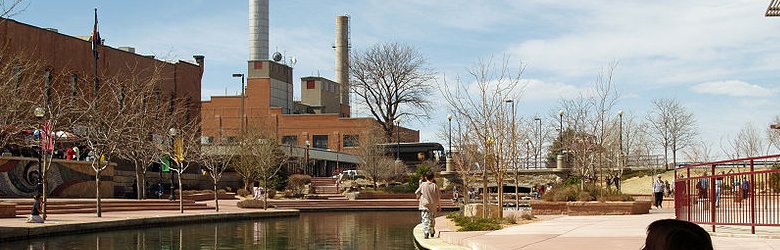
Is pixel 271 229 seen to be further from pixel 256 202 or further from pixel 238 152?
pixel 238 152

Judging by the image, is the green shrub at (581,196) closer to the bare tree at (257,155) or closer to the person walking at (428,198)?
the person walking at (428,198)

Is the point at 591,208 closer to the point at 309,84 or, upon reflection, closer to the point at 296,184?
the point at 296,184

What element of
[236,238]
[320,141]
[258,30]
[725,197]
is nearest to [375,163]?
[320,141]

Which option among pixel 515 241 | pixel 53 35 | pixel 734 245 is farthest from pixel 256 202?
pixel 734 245

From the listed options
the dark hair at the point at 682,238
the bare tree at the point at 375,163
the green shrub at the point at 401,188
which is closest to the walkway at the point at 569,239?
the dark hair at the point at 682,238

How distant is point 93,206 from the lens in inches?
1435

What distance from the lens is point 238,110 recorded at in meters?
101

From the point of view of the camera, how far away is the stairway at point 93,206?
1305 inches

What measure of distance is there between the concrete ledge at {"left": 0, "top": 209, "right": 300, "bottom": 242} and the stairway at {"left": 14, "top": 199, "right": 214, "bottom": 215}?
159 inches

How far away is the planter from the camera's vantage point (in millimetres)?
29969

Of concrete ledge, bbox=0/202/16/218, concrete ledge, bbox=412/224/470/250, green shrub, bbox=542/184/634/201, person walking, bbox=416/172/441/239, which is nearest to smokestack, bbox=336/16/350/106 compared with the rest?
green shrub, bbox=542/184/634/201

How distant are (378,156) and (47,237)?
4289 centimetres

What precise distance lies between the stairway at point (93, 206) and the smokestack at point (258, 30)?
68475 mm

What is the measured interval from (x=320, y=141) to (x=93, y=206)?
217 ft
